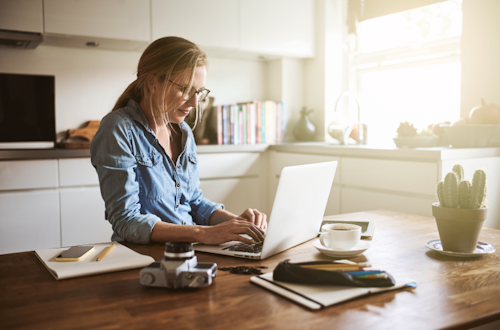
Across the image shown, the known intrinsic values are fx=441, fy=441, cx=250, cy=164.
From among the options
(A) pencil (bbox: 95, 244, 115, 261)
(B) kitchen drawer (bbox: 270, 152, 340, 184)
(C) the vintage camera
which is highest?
(B) kitchen drawer (bbox: 270, 152, 340, 184)

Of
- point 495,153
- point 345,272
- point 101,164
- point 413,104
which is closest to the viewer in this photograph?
point 345,272

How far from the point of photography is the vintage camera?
→ 2.65ft

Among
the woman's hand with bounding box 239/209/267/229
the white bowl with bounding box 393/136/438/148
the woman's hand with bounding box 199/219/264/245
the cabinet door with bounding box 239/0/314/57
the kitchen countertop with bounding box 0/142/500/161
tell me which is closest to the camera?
the woman's hand with bounding box 199/219/264/245

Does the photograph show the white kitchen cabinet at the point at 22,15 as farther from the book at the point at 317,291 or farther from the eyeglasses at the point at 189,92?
the book at the point at 317,291

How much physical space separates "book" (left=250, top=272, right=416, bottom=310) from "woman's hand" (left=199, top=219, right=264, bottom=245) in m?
0.28

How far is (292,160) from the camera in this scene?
3.41m

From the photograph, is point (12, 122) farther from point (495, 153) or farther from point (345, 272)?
point (495, 153)

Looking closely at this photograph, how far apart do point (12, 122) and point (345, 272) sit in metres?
2.65

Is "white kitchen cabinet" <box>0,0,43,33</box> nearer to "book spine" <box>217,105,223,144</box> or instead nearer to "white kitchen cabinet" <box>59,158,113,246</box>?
"white kitchen cabinet" <box>59,158,113,246</box>

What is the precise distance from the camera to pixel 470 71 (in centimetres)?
283

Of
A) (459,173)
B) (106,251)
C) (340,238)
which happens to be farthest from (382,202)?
(106,251)

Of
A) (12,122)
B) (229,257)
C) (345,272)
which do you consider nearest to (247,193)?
(12,122)

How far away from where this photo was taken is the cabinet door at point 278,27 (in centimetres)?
347

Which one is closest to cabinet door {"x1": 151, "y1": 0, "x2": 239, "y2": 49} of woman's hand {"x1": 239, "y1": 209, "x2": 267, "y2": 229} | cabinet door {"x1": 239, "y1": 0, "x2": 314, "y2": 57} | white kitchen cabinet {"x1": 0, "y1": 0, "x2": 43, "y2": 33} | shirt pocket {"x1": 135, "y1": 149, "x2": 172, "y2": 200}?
cabinet door {"x1": 239, "y1": 0, "x2": 314, "y2": 57}
